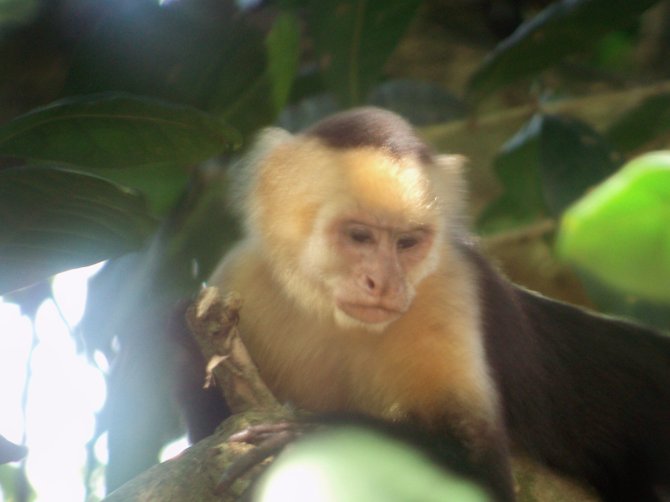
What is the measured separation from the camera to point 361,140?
2568mm

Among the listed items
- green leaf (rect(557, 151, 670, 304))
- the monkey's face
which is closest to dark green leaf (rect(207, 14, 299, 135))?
the monkey's face

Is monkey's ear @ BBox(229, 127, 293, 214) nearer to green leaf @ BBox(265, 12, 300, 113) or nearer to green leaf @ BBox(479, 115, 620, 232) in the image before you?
green leaf @ BBox(265, 12, 300, 113)

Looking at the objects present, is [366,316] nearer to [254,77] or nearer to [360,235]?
[360,235]

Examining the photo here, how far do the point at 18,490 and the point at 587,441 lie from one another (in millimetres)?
1877

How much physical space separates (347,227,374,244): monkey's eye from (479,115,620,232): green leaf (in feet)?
2.49

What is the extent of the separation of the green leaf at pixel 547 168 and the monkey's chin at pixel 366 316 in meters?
0.86

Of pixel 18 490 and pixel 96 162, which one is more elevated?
pixel 96 162

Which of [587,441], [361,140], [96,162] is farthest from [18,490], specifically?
[587,441]

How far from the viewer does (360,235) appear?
252 cm

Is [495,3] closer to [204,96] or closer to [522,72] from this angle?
[522,72]

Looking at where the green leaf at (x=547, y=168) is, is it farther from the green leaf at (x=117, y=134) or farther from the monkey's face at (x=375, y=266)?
the green leaf at (x=117, y=134)

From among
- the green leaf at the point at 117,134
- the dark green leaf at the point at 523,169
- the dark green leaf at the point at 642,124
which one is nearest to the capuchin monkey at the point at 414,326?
the green leaf at the point at 117,134

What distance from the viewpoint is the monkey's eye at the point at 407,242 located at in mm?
2523

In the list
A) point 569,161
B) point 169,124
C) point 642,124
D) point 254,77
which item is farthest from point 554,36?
point 169,124
